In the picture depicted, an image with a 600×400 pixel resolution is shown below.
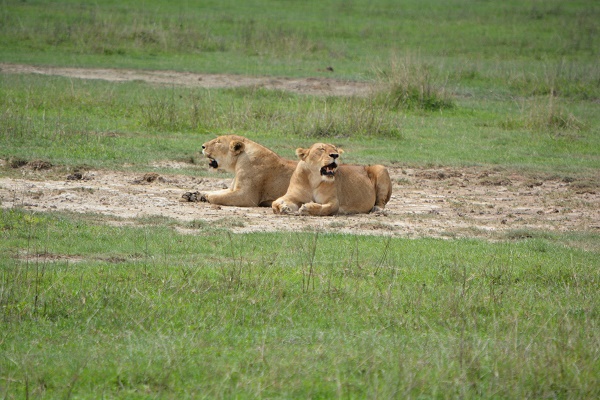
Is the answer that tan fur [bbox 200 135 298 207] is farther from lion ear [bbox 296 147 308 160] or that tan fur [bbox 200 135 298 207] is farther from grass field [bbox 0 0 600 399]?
grass field [bbox 0 0 600 399]

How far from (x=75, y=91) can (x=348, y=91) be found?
6475mm

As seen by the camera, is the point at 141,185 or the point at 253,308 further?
the point at 141,185

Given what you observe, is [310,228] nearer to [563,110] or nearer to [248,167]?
[248,167]

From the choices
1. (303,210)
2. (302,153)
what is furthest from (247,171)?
(303,210)

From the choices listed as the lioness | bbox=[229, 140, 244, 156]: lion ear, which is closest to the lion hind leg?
the lioness

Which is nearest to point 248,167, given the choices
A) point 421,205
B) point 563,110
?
point 421,205

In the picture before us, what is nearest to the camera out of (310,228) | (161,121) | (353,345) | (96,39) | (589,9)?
(353,345)

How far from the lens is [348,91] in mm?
22250

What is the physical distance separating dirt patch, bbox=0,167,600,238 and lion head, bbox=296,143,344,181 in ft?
1.74

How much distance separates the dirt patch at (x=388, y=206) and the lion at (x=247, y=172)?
0.20 meters

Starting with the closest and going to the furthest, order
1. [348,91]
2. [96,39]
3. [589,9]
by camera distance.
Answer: [348,91] → [96,39] → [589,9]

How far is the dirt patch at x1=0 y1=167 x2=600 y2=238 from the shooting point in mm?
10711

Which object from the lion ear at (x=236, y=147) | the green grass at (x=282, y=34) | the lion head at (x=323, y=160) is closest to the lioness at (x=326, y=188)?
the lion head at (x=323, y=160)

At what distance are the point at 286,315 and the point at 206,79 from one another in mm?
16248
